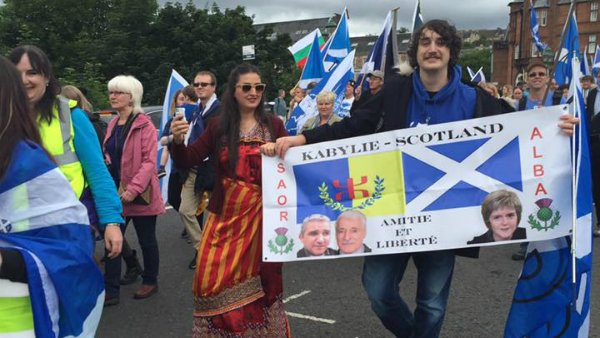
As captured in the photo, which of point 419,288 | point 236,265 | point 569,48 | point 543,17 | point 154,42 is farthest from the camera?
point 543,17

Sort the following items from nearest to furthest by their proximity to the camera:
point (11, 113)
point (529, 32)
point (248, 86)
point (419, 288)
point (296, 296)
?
1. point (11, 113)
2. point (419, 288)
3. point (248, 86)
4. point (296, 296)
5. point (529, 32)

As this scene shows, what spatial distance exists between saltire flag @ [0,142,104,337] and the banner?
119cm

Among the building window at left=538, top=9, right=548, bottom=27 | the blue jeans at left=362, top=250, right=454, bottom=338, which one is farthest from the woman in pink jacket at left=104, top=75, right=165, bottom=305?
the building window at left=538, top=9, right=548, bottom=27

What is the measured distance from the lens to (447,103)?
2.82 m

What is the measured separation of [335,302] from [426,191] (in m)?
1.80

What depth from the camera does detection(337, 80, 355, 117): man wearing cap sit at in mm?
8362

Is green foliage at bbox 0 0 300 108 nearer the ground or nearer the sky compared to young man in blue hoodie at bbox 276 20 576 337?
nearer the sky

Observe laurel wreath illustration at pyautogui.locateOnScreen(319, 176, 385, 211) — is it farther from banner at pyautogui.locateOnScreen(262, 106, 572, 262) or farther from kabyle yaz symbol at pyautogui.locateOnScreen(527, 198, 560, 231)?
kabyle yaz symbol at pyautogui.locateOnScreen(527, 198, 560, 231)

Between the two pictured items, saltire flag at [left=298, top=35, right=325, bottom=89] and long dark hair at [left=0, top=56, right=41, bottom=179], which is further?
saltire flag at [left=298, top=35, right=325, bottom=89]

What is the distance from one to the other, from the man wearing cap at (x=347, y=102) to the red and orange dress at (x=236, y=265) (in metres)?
4.99

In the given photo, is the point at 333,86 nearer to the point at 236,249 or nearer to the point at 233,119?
the point at 233,119

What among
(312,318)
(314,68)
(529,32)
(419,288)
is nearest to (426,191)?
(419,288)

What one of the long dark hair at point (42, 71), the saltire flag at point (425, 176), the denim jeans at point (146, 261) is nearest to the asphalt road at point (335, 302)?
the denim jeans at point (146, 261)

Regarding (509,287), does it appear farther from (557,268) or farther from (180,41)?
(180,41)
